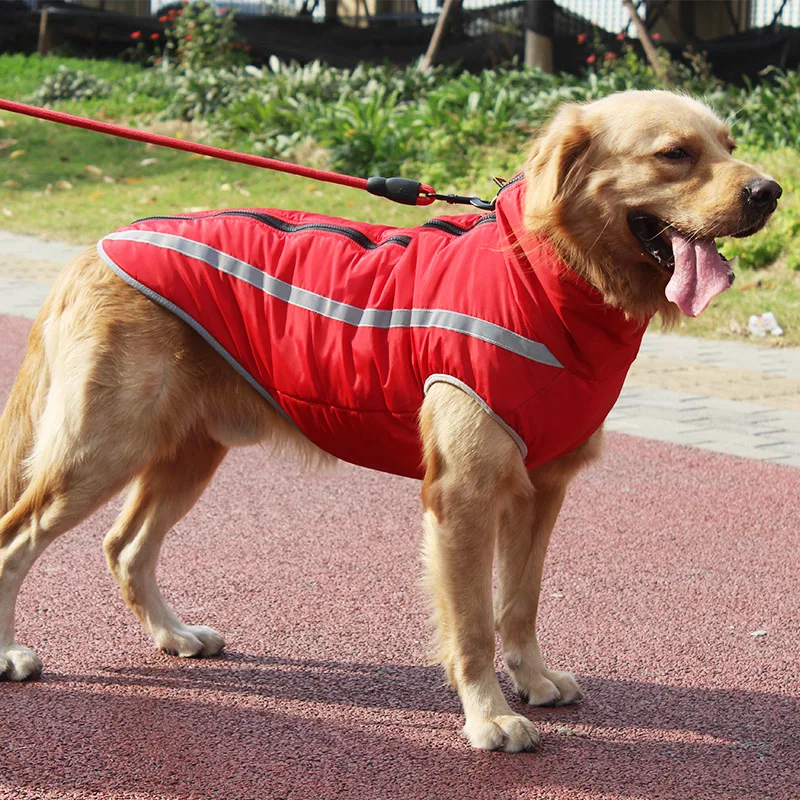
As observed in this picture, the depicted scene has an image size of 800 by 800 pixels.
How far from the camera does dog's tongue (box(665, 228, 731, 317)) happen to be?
316cm

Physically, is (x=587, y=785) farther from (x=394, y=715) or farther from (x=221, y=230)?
(x=221, y=230)

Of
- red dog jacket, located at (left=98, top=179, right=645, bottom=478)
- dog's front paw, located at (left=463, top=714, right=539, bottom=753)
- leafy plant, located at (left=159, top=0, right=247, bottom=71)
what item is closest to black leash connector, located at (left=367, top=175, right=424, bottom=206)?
red dog jacket, located at (left=98, top=179, right=645, bottom=478)

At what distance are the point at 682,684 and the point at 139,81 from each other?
18924 millimetres

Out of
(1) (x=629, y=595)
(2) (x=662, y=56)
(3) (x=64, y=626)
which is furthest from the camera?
(2) (x=662, y=56)

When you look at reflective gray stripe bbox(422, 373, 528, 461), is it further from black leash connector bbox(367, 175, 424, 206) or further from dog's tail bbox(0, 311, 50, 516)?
dog's tail bbox(0, 311, 50, 516)

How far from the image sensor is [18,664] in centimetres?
366

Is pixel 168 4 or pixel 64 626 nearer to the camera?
pixel 64 626

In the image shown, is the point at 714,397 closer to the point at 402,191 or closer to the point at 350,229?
the point at 402,191

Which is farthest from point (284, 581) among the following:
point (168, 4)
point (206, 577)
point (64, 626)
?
point (168, 4)

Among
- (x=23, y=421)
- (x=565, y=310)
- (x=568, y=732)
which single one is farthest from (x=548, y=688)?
(x=23, y=421)

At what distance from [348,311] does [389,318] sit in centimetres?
13

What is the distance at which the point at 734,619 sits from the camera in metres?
4.30

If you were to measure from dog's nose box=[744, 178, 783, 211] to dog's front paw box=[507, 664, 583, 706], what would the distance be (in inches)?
63.1

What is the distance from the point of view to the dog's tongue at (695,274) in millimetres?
3164
